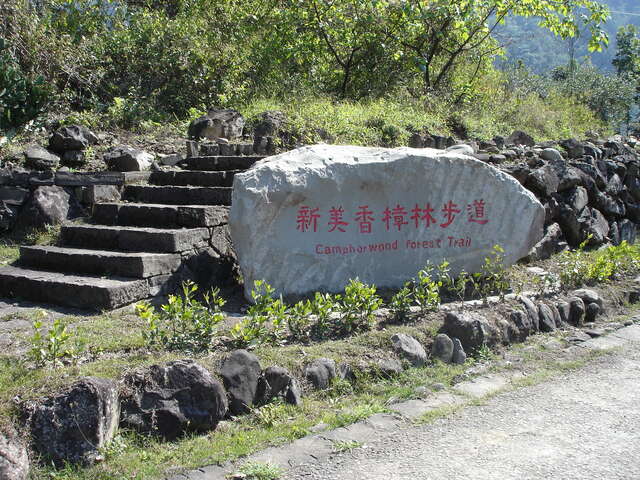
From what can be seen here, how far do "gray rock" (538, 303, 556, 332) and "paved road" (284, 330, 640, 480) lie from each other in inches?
45.0

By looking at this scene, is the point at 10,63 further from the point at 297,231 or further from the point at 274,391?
the point at 274,391

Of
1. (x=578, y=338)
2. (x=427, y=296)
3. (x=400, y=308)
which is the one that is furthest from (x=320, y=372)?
(x=578, y=338)

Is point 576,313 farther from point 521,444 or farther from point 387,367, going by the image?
point 521,444

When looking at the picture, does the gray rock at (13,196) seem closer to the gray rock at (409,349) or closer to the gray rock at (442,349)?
the gray rock at (409,349)

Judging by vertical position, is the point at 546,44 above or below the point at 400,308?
above

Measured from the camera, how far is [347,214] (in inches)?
226

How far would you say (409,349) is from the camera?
447 centimetres

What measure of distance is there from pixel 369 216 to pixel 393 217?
0.81 ft

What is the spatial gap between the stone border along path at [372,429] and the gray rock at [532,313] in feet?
3.03

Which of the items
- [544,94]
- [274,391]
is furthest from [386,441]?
[544,94]

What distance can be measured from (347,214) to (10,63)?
5.31 m

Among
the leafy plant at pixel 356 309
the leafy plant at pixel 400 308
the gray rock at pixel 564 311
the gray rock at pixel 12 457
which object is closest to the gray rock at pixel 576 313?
the gray rock at pixel 564 311

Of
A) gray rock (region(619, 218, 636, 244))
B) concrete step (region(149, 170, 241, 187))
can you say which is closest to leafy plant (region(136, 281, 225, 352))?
concrete step (region(149, 170, 241, 187))

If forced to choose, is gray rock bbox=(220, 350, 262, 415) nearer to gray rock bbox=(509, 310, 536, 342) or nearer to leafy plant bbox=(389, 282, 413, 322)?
leafy plant bbox=(389, 282, 413, 322)
